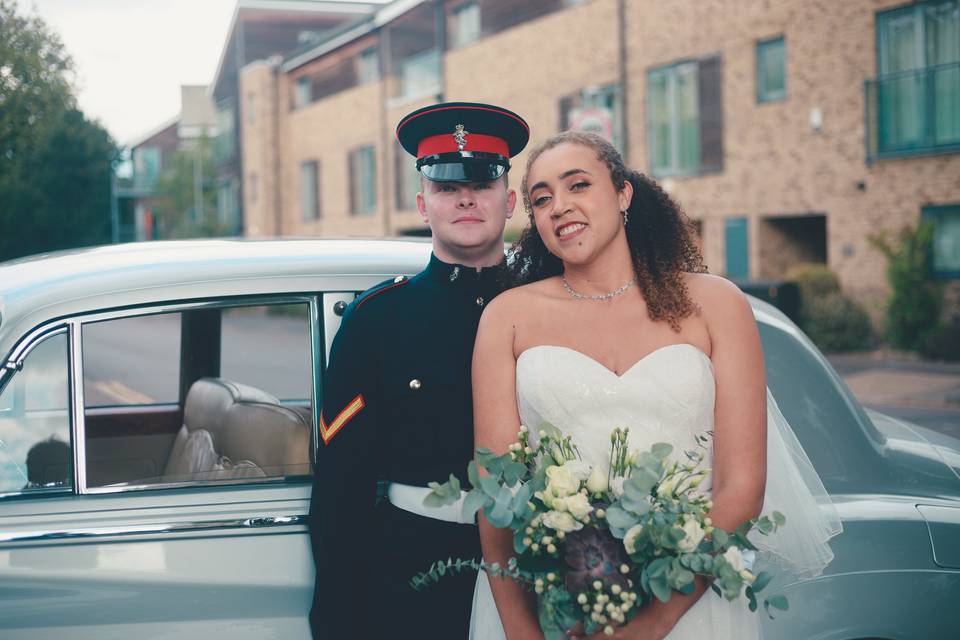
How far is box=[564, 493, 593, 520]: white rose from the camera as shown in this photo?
2.20m

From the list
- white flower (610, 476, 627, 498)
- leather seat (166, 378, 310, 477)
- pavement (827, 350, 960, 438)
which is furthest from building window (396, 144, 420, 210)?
white flower (610, 476, 627, 498)

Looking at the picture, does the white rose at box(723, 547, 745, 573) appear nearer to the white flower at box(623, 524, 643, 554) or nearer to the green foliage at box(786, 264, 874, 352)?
the white flower at box(623, 524, 643, 554)

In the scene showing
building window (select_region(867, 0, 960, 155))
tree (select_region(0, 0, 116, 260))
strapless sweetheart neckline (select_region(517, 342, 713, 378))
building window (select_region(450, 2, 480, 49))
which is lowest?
strapless sweetheart neckline (select_region(517, 342, 713, 378))

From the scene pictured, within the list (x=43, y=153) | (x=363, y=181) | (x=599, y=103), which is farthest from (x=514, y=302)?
(x=363, y=181)

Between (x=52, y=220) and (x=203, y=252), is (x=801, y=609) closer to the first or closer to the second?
(x=203, y=252)

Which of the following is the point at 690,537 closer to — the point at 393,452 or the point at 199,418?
the point at 393,452

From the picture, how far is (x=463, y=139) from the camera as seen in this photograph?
9.99 ft

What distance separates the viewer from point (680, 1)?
2102cm

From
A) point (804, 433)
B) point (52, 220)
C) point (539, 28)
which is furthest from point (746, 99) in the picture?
point (804, 433)

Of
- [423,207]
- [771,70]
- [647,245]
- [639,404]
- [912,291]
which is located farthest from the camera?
[771,70]

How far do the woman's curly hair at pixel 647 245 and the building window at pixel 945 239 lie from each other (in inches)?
622

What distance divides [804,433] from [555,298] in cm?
101

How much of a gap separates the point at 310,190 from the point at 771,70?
81.3 feet

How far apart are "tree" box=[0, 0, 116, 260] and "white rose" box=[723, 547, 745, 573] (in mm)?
8228
